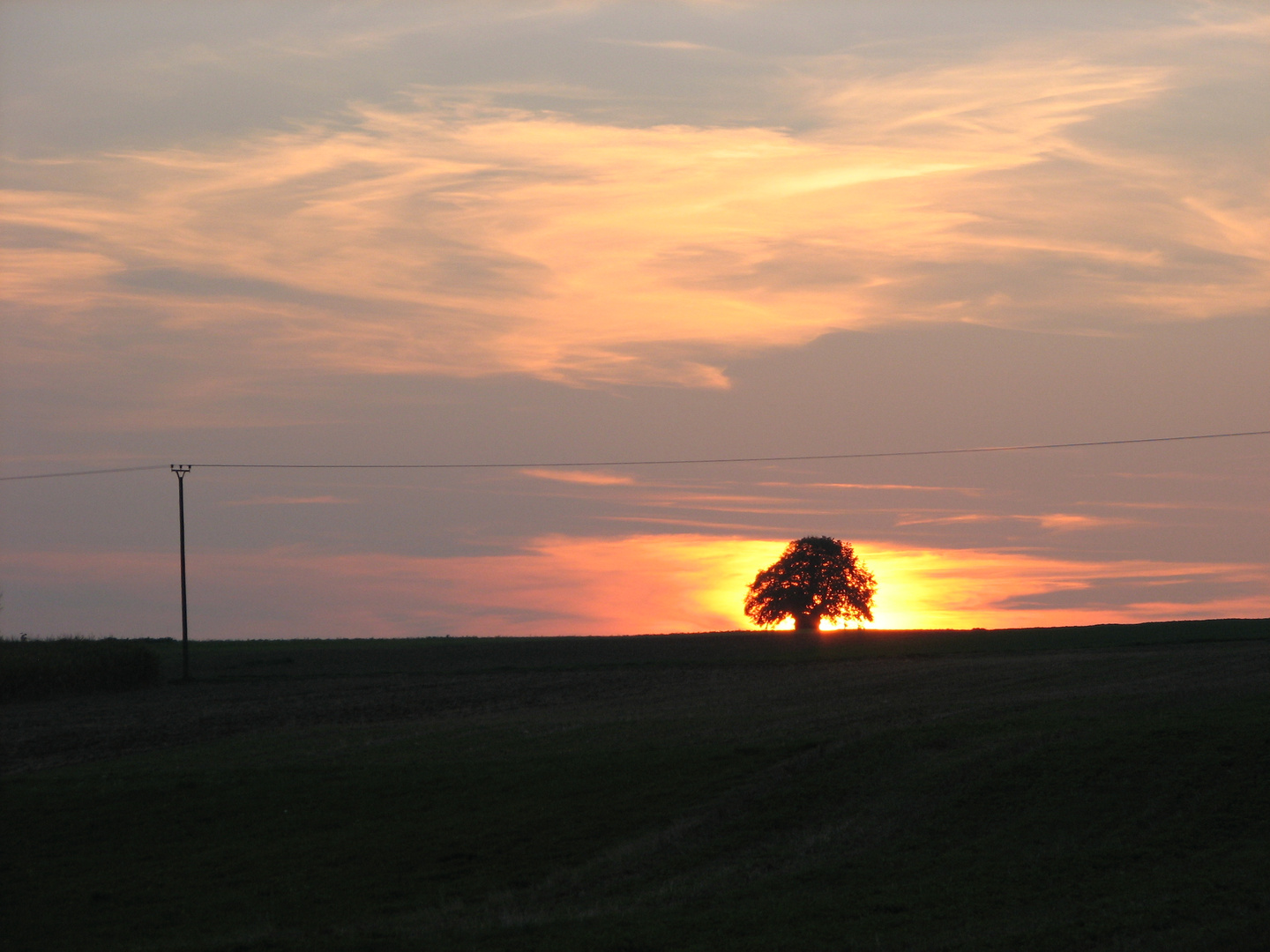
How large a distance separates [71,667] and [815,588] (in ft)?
234

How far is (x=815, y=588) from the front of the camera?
413 feet

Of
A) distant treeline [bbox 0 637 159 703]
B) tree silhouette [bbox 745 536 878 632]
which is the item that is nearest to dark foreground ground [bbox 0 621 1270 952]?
distant treeline [bbox 0 637 159 703]

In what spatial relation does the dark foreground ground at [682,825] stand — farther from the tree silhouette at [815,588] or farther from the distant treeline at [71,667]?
the tree silhouette at [815,588]

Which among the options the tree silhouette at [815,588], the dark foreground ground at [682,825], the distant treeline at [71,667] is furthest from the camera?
the tree silhouette at [815,588]

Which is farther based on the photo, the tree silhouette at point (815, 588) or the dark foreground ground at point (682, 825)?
the tree silhouette at point (815, 588)

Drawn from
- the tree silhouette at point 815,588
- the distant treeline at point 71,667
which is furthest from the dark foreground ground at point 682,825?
the tree silhouette at point 815,588

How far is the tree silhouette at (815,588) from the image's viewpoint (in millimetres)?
125625

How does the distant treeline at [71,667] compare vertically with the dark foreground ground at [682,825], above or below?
above

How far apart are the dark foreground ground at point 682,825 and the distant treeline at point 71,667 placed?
83.5 feet

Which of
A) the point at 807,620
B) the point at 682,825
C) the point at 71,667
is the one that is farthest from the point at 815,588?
the point at 682,825

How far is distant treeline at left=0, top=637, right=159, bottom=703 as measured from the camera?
75375 millimetres

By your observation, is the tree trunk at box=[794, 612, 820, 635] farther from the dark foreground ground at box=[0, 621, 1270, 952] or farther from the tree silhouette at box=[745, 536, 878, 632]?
the dark foreground ground at box=[0, 621, 1270, 952]

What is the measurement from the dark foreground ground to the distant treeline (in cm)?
2545

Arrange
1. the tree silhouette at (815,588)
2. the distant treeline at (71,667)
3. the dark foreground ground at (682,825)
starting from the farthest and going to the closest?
the tree silhouette at (815,588) → the distant treeline at (71,667) → the dark foreground ground at (682,825)
